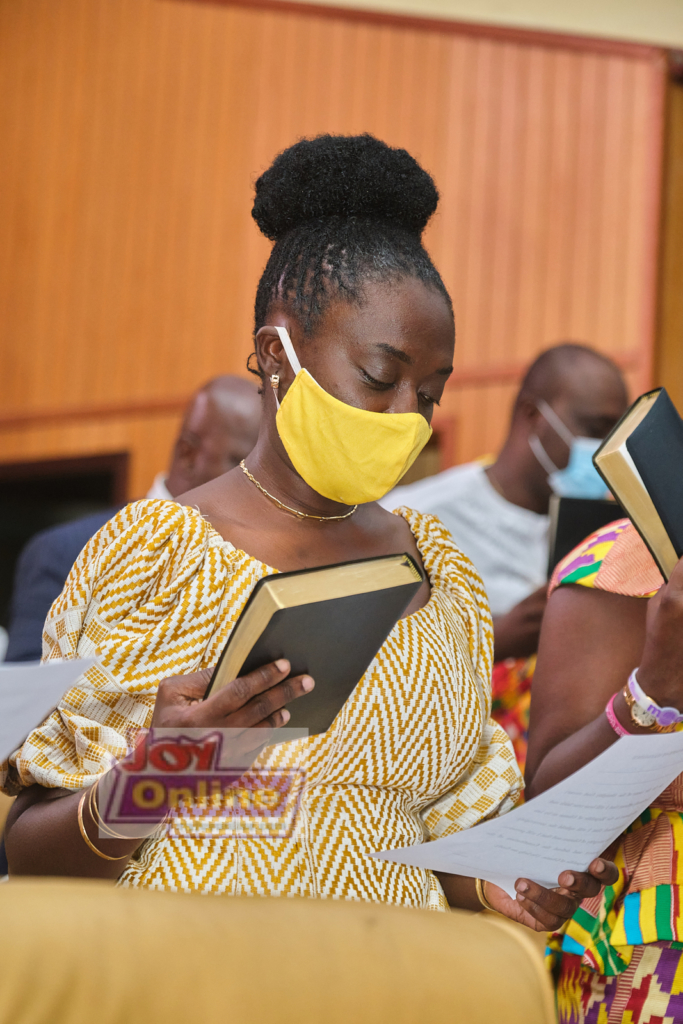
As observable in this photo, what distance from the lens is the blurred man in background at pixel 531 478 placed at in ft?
10.5

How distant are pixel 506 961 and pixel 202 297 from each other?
571 centimetres

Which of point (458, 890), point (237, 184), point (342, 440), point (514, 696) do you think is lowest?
point (514, 696)

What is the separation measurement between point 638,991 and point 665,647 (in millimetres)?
464

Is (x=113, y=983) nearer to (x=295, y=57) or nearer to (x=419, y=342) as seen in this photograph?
(x=419, y=342)

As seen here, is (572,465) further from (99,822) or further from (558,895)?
(99,822)

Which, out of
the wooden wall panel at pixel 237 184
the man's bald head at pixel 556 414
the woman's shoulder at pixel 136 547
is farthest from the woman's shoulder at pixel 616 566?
the wooden wall panel at pixel 237 184

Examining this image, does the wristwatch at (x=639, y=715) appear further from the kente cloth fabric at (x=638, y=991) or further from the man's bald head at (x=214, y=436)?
the man's bald head at (x=214, y=436)

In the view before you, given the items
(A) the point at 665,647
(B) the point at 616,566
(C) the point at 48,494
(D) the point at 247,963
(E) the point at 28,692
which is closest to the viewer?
(D) the point at 247,963

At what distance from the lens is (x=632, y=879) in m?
1.45

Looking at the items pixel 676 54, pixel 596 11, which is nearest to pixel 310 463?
pixel 596 11

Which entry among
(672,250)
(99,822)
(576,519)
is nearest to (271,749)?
(99,822)

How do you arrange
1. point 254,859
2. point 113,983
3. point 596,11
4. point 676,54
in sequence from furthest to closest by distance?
point 676,54, point 596,11, point 254,859, point 113,983

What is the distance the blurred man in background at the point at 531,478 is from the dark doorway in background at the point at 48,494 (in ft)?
10.9

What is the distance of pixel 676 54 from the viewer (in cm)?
557
